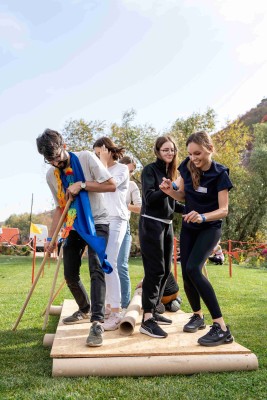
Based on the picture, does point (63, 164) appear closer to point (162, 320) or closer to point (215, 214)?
point (215, 214)

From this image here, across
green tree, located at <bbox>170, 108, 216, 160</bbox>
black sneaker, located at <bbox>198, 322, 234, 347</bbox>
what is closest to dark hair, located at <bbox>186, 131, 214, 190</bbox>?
black sneaker, located at <bbox>198, 322, 234, 347</bbox>

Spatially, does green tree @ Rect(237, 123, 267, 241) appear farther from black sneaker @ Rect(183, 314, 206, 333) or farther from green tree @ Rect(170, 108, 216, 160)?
black sneaker @ Rect(183, 314, 206, 333)

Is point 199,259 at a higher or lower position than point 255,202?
lower

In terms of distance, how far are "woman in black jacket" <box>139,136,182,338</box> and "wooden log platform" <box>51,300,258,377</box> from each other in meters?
0.49

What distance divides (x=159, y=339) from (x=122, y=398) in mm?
1098

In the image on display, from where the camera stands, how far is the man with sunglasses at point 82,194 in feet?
12.9

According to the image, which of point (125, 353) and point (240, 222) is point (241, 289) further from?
point (240, 222)

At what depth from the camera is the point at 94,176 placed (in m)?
4.21

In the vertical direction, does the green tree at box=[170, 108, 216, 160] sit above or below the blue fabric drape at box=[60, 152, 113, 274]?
above

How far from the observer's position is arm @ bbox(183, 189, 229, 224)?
386 centimetres

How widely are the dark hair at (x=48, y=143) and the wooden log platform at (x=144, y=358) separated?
1.53m

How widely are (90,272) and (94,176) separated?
2.70 ft

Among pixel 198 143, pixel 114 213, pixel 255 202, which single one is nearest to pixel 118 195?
pixel 114 213

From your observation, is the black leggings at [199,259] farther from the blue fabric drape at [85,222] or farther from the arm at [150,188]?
the blue fabric drape at [85,222]
